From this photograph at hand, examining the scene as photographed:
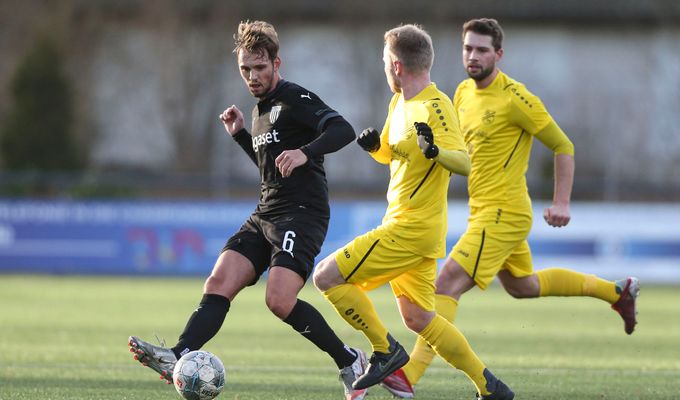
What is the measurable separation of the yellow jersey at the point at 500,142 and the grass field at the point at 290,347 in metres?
1.34

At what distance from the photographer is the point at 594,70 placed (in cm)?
3328

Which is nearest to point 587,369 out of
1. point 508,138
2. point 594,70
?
point 508,138

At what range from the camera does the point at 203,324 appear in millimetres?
6977

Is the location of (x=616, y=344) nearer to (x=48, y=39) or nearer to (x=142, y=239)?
(x=142, y=239)

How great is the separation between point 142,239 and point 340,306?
16295 millimetres

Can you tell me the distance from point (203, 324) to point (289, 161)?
1.09 m

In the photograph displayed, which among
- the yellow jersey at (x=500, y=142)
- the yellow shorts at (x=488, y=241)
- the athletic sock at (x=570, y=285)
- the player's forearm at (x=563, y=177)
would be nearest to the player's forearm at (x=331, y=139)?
the yellow shorts at (x=488, y=241)

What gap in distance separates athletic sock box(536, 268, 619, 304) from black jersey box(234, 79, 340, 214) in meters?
2.37

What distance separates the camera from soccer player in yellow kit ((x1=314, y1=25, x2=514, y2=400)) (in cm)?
693

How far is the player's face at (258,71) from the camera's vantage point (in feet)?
23.6

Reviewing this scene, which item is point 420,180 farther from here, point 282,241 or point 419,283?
point 282,241

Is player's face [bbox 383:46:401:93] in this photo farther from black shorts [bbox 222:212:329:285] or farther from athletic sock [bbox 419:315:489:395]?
athletic sock [bbox 419:315:489:395]

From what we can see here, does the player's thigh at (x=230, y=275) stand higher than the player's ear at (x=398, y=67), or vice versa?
the player's ear at (x=398, y=67)

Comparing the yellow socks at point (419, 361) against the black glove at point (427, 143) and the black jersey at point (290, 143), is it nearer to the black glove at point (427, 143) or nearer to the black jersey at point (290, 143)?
the black jersey at point (290, 143)
